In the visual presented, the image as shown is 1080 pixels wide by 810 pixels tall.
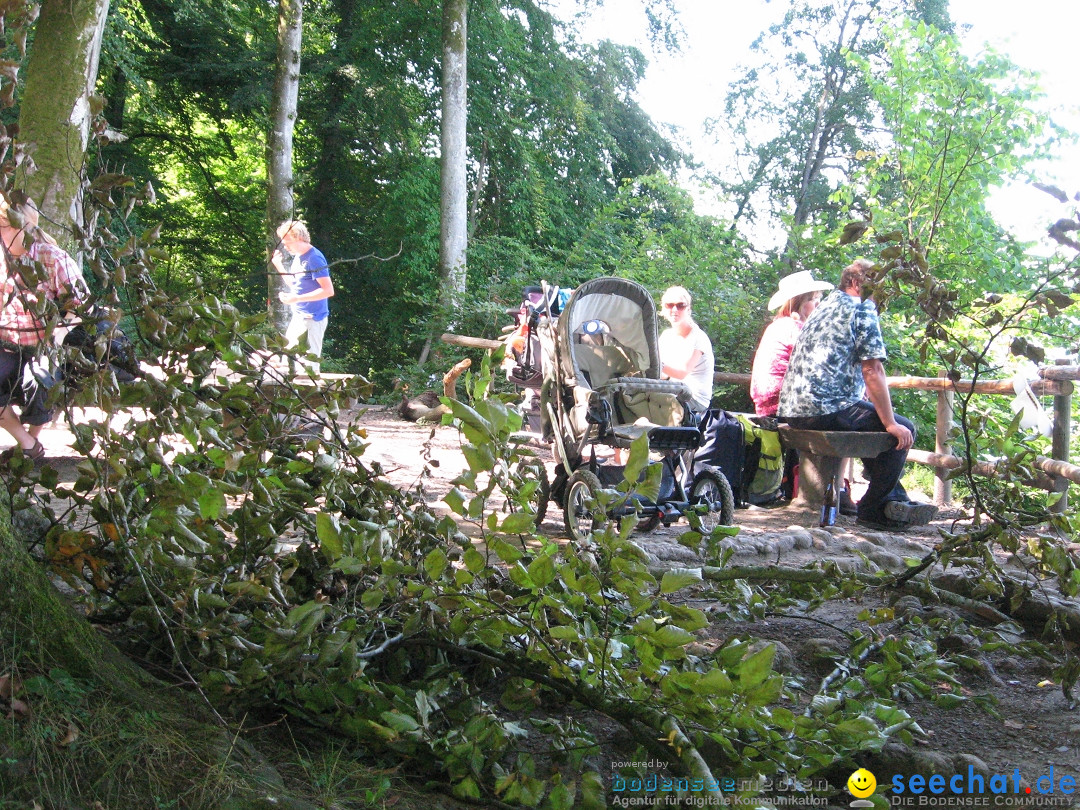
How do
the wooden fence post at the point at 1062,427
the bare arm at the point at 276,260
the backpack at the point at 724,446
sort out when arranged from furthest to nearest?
the wooden fence post at the point at 1062,427 < the backpack at the point at 724,446 < the bare arm at the point at 276,260

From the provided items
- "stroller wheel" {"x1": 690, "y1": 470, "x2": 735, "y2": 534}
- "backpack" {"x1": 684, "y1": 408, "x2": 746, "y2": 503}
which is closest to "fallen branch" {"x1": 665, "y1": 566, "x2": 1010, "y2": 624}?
"stroller wheel" {"x1": 690, "y1": 470, "x2": 735, "y2": 534}

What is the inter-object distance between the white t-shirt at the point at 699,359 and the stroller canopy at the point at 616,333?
1.17 ft

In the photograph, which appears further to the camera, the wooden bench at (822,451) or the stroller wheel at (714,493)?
the wooden bench at (822,451)

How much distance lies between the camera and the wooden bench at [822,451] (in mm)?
6016

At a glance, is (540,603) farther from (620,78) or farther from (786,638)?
(620,78)

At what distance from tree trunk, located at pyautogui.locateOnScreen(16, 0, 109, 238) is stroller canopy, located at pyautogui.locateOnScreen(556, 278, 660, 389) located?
3.55 metres

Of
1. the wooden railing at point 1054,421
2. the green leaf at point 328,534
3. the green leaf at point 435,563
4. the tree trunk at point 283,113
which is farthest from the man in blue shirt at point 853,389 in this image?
the tree trunk at point 283,113

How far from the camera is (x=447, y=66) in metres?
16.1

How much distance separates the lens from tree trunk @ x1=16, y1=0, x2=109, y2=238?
6.12m

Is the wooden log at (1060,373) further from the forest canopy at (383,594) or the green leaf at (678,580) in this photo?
the green leaf at (678,580)

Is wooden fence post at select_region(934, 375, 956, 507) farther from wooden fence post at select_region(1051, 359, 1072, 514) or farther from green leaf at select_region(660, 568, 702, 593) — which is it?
green leaf at select_region(660, 568, 702, 593)

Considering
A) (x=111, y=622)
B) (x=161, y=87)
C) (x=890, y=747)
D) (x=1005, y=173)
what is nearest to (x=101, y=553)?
(x=111, y=622)

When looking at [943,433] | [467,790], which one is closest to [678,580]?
[467,790]

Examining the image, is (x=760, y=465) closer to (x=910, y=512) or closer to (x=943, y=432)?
(x=910, y=512)
